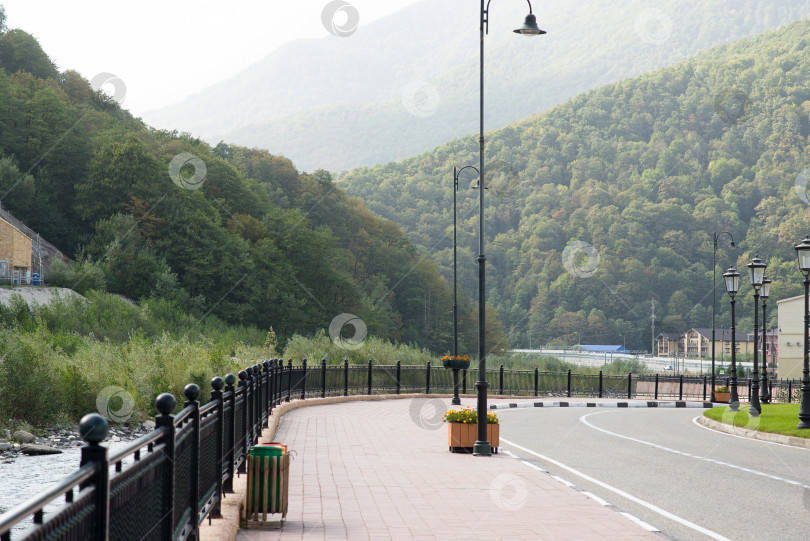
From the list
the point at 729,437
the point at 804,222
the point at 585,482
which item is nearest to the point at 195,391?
the point at 585,482

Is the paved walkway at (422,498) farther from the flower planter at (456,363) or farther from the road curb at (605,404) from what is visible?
the road curb at (605,404)

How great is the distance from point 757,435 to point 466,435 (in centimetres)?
1013

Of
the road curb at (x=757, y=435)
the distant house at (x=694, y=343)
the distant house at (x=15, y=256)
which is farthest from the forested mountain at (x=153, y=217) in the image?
the distant house at (x=694, y=343)

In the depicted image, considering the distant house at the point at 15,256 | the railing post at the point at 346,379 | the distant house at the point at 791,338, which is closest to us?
the railing post at the point at 346,379

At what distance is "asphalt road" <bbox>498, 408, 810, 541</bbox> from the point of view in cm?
962

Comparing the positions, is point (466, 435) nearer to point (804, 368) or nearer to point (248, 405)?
point (248, 405)

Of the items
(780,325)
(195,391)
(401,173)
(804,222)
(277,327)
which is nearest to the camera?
(195,391)

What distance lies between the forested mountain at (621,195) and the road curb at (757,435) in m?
102

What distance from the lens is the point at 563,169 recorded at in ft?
472

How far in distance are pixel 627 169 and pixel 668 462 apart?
132 meters

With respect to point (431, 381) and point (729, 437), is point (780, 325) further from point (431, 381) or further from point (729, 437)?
point (729, 437)

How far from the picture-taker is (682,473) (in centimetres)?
1424

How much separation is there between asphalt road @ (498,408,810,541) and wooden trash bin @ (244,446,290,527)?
394cm

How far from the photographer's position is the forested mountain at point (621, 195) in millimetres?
130625
